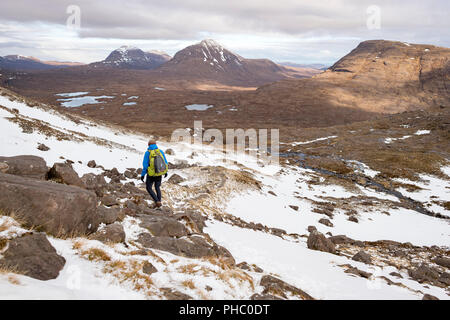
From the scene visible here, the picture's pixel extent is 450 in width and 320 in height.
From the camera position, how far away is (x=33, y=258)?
15.5 feet

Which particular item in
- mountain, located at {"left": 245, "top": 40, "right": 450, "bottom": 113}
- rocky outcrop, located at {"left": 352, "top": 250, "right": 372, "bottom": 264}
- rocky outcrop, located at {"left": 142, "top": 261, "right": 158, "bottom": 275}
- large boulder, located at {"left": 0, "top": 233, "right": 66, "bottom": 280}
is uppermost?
mountain, located at {"left": 245, "top": 40, "right": 450, "bottom": 113}

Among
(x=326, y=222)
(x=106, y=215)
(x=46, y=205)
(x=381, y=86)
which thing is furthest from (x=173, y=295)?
(x=381, y=86)

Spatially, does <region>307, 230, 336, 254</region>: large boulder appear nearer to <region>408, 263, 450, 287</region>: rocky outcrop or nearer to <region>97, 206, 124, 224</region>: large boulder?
<region>408, 263, 450, 287</region>: rocky outcrop

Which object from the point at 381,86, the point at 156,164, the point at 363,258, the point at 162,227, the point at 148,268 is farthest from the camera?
the point at 381,86

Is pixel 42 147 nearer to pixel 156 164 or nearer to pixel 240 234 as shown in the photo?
pixel 156 164

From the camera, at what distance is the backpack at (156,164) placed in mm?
10180

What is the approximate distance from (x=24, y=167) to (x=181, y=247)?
5.67 m

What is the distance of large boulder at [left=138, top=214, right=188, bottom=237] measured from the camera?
830 cm

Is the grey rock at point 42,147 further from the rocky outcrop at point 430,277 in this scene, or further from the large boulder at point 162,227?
the rocky outcrop at point 430,277

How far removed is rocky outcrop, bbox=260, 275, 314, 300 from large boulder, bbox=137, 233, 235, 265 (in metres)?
1.46

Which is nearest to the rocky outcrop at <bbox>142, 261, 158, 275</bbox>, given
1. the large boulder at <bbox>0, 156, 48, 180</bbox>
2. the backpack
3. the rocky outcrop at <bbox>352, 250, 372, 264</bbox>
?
the backpack

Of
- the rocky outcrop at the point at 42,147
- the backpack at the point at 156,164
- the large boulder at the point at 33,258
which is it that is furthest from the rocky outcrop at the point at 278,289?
the rocky outcrop at the point at 42,147

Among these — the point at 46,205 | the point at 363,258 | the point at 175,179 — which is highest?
the point at 46,205

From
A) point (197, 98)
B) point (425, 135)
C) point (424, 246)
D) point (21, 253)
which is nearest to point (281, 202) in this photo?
point (424, 246)
